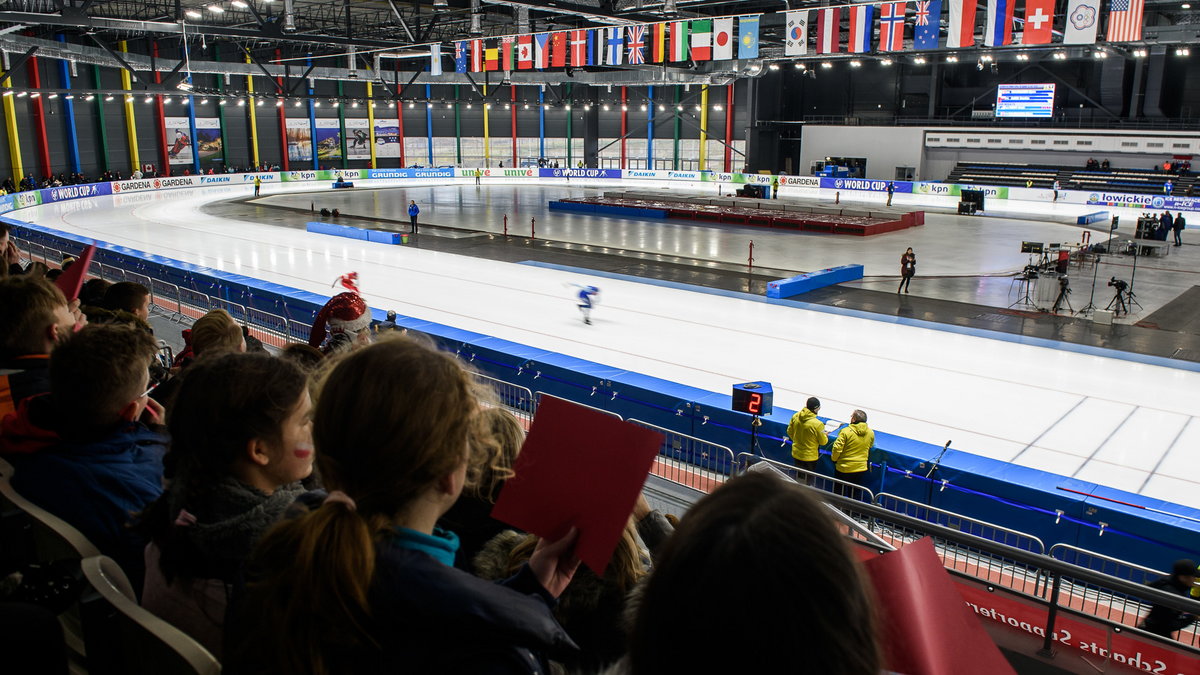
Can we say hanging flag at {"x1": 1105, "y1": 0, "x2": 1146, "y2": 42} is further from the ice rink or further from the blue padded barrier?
the blue padded barrier

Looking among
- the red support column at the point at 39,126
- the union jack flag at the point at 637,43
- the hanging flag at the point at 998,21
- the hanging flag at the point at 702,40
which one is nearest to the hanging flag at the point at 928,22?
the hanging flag at the point at 998,21

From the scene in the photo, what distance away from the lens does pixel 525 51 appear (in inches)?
1171

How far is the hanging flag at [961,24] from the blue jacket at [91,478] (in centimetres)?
2219

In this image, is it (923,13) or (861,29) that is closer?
(923,13)

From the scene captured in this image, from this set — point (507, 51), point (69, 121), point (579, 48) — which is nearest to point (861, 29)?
point (579, 48)

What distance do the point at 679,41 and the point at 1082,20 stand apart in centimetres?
1111

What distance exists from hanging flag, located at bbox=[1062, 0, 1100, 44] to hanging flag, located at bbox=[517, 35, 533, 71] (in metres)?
16.5

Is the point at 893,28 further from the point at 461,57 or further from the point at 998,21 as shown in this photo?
the point at 461,57

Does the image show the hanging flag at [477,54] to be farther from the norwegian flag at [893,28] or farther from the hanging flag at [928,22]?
the hanging flag at [928,22]

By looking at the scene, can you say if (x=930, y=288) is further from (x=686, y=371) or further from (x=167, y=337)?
(x=167, y=337)

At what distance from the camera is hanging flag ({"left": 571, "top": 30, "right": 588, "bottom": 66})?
2809 centimetres

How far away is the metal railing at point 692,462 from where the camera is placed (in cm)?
914

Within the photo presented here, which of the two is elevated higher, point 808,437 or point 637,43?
point 637,43

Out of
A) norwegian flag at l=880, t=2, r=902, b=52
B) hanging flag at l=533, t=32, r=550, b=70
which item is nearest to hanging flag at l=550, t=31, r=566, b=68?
hanging flag at l=533, t=32, r=550, b=70
